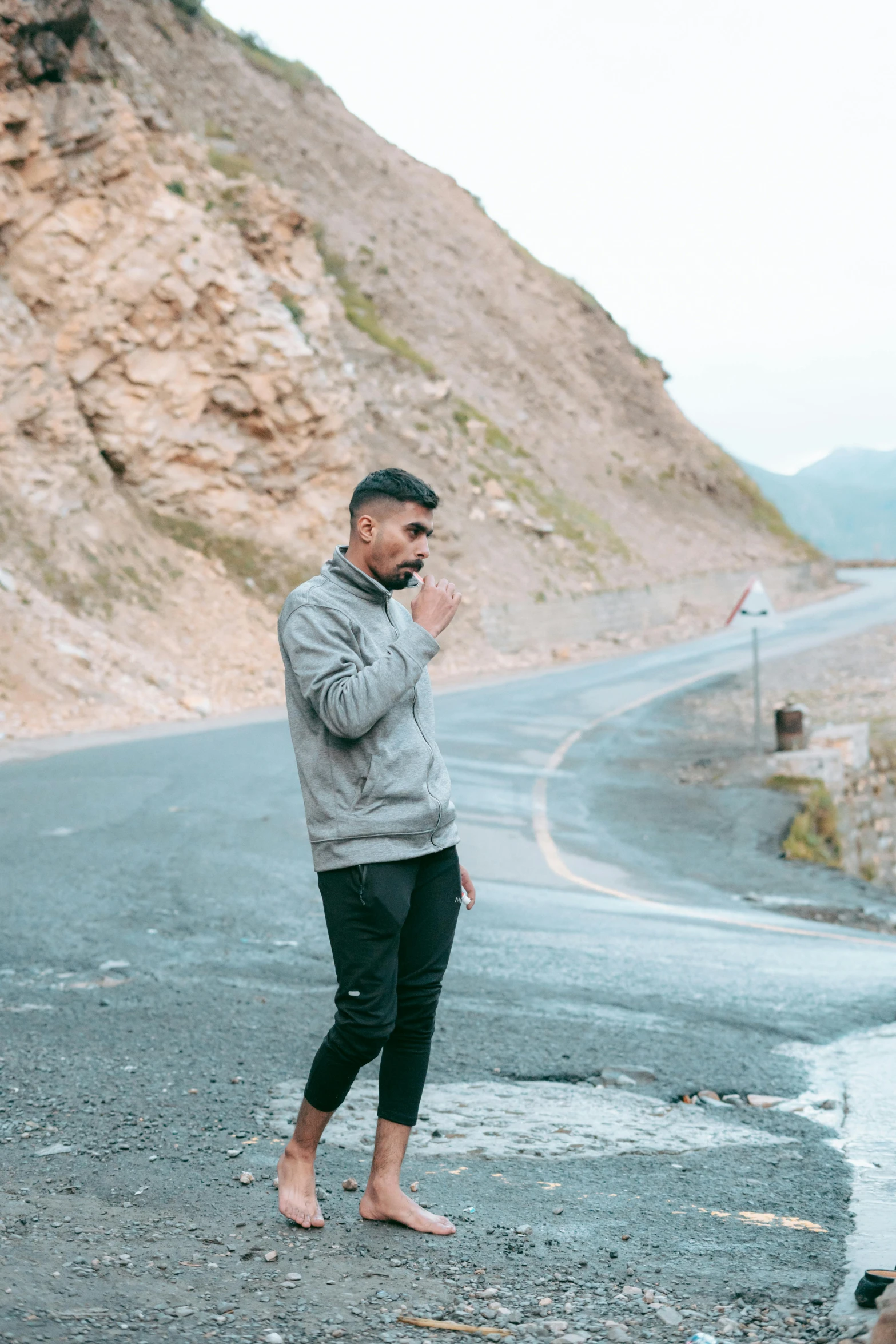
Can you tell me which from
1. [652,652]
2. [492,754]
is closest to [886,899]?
[492,754]

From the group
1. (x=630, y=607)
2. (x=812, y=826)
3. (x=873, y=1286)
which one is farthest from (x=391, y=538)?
(x=630, y=607)

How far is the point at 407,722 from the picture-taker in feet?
11.0

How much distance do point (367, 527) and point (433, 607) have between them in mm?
290

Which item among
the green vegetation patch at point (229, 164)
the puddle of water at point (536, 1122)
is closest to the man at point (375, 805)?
the puddle of water at point (536, 1122)

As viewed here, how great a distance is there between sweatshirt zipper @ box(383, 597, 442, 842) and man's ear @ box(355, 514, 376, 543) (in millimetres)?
177

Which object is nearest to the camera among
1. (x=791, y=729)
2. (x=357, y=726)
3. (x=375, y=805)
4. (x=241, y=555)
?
(x=357, y=726)

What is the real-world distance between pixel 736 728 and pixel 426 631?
18.3 metres

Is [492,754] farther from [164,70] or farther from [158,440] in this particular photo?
[164,70]

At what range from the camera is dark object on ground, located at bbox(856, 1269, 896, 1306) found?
2820mm

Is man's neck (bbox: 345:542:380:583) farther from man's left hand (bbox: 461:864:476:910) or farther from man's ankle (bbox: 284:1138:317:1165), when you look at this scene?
man's ankle (bbox: 284:1138:317:1165)

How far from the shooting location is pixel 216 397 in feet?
104

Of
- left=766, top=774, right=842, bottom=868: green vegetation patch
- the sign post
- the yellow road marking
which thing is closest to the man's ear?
the yellow road marking

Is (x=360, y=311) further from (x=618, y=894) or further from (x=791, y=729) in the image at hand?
(x=618, y=894)

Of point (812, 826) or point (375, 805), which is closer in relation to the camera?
point (375, 805)
